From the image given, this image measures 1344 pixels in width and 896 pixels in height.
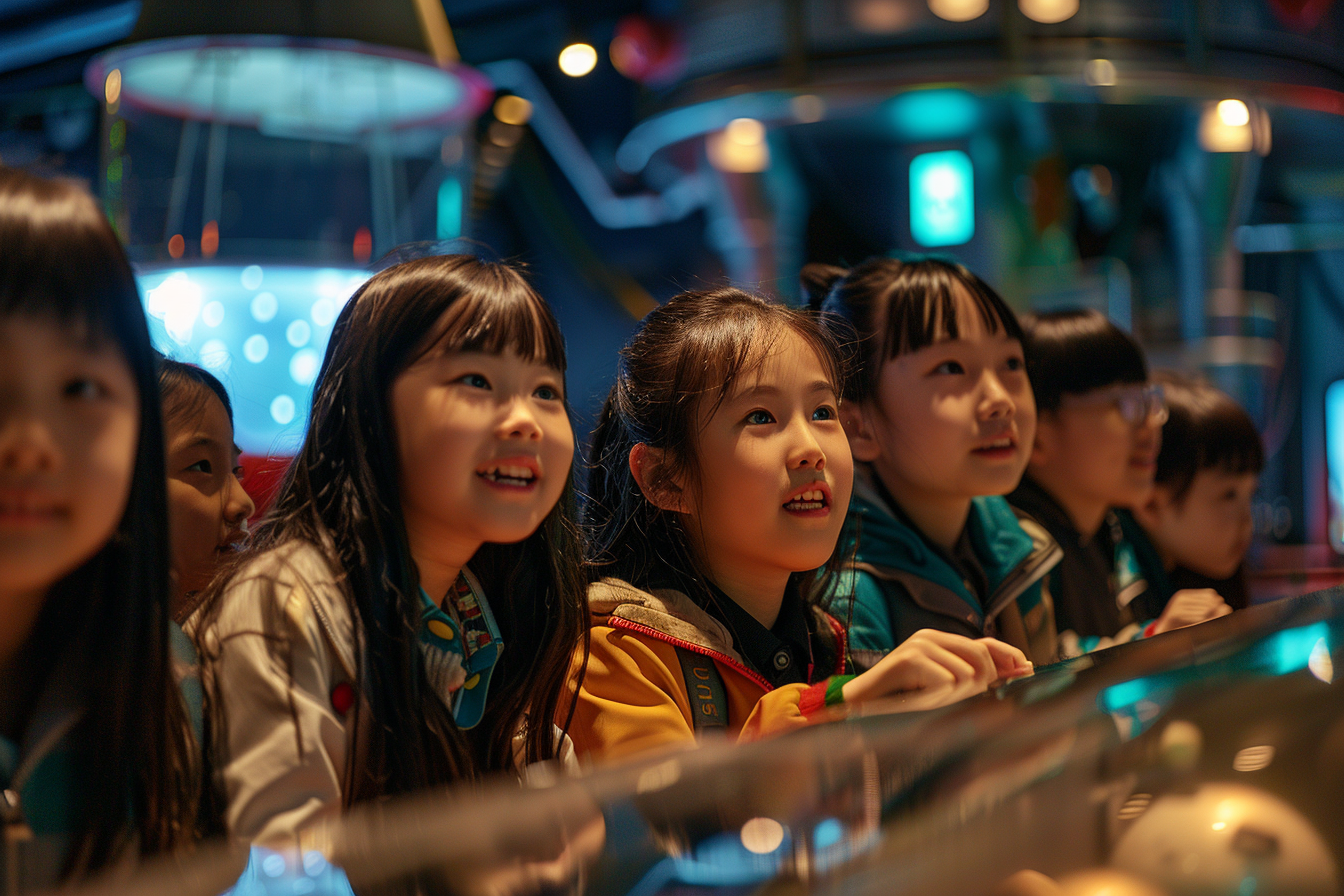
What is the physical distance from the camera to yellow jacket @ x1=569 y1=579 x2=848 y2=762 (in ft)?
2.30

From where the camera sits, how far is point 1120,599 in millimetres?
1259

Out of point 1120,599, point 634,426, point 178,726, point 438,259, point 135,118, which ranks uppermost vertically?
point 135,118

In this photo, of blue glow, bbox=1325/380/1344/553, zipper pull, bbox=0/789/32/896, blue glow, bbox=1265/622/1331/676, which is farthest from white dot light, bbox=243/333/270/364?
blue glow, bbox=1325/380/1344/553

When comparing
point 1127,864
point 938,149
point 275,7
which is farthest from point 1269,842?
point 938,149

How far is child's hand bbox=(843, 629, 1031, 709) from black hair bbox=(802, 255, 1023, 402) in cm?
35

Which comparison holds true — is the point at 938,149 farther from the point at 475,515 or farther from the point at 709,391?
the point at 475,515

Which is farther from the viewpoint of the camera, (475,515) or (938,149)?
(938,149)

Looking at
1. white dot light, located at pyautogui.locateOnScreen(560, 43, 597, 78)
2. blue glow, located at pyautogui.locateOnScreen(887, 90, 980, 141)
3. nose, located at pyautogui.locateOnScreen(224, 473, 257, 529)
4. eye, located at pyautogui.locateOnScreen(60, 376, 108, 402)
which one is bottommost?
nose, located at pyautogui.locateOnScreen(224, 473, 257, 529)

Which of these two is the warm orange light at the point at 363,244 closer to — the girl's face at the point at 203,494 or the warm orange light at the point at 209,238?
the warm orange light at the point at 209,238

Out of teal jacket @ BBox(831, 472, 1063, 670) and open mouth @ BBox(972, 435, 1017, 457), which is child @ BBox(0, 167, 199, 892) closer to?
teal jacket @ BBox(831, 472, 1063, 670)

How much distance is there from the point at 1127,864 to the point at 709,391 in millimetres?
524

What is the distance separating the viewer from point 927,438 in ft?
3.11

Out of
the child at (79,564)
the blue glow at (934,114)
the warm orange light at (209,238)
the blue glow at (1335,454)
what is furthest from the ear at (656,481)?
the blue glow at (1335,454)

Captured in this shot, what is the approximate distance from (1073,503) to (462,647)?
79 cm
